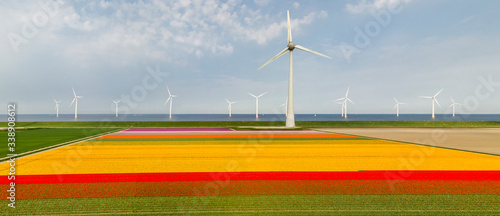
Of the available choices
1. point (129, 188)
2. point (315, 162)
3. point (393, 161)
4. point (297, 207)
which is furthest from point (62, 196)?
point (393, 161)

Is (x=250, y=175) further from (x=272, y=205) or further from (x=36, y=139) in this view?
(x=36, y=139)

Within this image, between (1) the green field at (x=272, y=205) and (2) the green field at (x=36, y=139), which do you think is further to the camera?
(2) the green field at (x=36, y=139)

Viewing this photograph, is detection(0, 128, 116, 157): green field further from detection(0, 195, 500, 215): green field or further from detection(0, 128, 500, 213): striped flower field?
detection(0, 195, 500, 215): green field

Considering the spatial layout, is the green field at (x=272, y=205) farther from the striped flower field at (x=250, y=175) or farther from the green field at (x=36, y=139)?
the green field at (x=36, y=139)

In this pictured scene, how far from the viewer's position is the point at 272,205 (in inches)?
322

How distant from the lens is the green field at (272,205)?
7.61 metres

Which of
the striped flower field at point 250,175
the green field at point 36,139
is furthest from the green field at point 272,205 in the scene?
the green field at point 36,139

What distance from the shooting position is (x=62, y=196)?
352 inches

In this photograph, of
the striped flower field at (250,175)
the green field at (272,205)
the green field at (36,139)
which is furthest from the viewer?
the green field at (36,139)

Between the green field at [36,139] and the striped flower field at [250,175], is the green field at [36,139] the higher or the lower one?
the lower one

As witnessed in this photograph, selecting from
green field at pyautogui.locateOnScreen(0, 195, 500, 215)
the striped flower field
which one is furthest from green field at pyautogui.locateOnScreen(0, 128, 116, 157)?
green field at pyautogui.locateOnScreen(0, 195, 500, 215)

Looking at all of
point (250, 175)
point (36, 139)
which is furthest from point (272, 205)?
point (36, 139)

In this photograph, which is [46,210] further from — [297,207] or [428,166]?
[428,166]

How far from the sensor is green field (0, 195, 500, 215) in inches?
299
